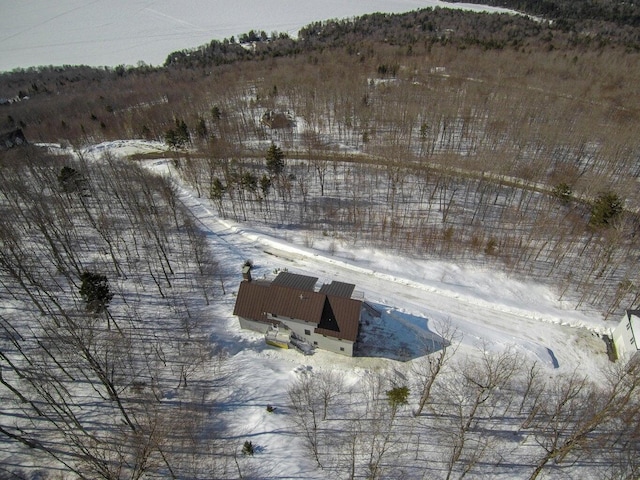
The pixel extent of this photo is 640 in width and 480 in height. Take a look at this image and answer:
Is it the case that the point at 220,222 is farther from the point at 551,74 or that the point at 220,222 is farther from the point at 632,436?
the point at 551,74

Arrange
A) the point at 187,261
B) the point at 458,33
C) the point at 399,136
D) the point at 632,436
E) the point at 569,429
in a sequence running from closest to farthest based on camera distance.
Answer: the point at 632,436 → the point at 569,429 → the point at 187,261 → the point at 399,136 → the point at 458,33

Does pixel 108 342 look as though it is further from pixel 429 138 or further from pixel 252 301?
pixel 429 138

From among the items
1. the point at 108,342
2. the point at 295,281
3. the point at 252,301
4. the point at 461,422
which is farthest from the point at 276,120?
the point at 461,422

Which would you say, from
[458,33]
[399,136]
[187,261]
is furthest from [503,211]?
[458,33]

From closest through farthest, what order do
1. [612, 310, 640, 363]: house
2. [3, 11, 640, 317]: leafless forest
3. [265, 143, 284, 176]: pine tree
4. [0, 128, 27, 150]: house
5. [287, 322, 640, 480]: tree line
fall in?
[287, 322, 640, 480]: tree line
[612, 310, 640, 363]: house
[3, 11, 640, 317]: leafless forest
[265, 143, 284, 176]: pine tree
[0, 128, 27, 150]: house

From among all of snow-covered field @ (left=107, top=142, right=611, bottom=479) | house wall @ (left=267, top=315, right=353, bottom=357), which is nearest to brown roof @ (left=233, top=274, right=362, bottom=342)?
house wall @ (left=267, top=315, right=353, bottom=357)

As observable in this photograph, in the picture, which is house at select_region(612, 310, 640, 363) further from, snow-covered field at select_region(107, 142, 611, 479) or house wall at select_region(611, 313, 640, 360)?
snow-covered field at select_region(107, 142, 611, 479)
